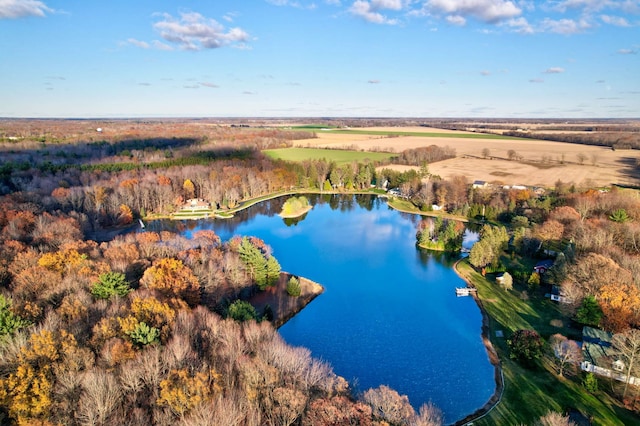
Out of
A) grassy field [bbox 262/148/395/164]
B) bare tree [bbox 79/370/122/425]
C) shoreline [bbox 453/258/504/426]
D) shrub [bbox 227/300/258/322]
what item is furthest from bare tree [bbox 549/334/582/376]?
grassy field [bbox 262/148/395/164]

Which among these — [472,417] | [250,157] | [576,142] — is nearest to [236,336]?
[472,417]

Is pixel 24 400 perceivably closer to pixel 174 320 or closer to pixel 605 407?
pixel 174 320

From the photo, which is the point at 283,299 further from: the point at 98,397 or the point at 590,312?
the point at 590,312

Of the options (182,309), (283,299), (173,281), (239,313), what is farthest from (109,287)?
(283,299)

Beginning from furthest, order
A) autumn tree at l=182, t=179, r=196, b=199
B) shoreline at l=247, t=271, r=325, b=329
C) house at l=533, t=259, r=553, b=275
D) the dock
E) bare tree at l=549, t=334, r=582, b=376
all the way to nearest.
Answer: autumn tree at l=182, t=179, r=196, b=199 → house at l=533, t=259, r=553, b=275 → the dock → shoreline at l=247, t=271, r=325, b=329 → bare tree at l=549, t=334, r=582, b=376

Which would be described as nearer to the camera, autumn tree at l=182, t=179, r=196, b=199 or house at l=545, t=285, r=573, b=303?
house at l=545, t=285, r=573, b=303

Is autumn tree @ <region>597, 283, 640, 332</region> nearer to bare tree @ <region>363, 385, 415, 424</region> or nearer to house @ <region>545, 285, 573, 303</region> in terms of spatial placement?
house @ <region>545, 285, 573, 303</region>

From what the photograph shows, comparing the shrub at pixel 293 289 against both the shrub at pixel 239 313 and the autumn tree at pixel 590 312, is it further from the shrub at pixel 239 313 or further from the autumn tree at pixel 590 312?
the autumn tree at pixel 590 312
